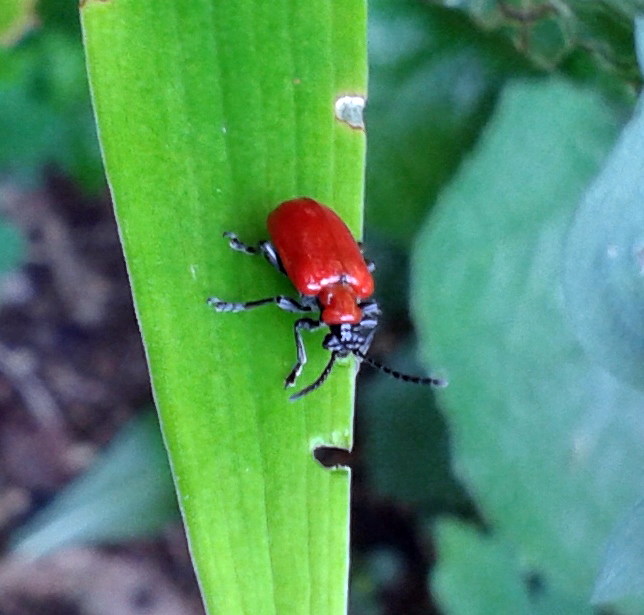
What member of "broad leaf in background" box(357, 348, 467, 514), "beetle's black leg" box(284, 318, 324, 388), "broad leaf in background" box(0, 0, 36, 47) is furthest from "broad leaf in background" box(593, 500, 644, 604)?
"broad leaf in background" box(0, 0, 36, 47)

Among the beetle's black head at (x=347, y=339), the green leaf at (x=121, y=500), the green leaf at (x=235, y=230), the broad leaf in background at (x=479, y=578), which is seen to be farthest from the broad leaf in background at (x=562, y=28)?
the green leaf at (x=121, y=500)

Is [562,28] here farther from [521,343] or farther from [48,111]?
[48,111]

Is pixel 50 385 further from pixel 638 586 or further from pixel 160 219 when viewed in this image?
pixel 638 586

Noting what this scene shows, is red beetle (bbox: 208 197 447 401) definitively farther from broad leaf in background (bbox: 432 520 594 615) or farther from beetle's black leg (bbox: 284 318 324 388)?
broad leaf in background (bbox: 432 520 594 615)

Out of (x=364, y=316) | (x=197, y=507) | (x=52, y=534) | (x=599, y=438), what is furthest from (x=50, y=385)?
(x=599, y=438)

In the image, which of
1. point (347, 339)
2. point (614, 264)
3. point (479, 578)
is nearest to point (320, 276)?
point (347, 339)
